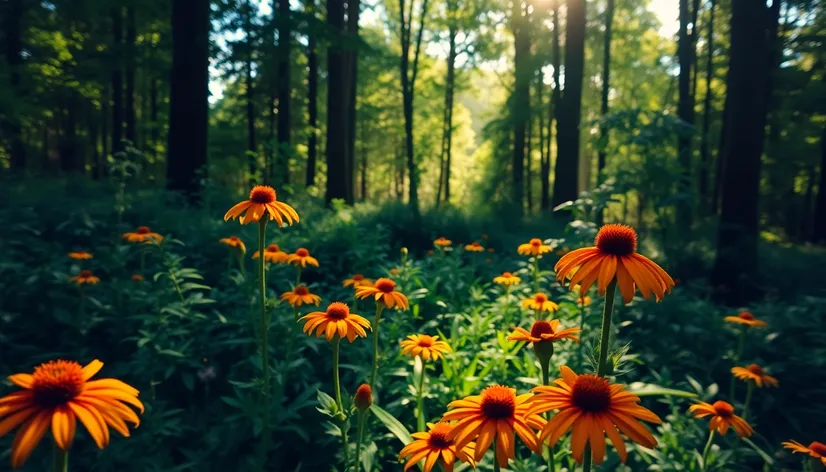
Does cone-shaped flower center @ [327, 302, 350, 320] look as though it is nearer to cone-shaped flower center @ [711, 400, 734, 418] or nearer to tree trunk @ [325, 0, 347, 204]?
cone-shaped flower center @ [711, 400, 734, 418]

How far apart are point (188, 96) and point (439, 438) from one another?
6.64 meters

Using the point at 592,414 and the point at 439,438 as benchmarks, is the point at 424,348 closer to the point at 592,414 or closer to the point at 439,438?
the point at 439,438

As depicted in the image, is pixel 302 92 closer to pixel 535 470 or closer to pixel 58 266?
pixel 58 266

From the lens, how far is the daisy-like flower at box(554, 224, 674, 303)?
1130mm

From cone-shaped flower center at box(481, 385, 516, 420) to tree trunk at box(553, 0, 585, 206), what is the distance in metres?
7.67

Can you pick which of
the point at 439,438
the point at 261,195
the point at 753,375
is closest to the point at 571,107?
the point at 753,375

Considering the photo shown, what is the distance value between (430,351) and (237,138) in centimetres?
1617

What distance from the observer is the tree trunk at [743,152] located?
207 inches

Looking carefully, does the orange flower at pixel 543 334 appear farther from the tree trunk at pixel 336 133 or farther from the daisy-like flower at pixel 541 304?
the tree trunk at pixel 336 133

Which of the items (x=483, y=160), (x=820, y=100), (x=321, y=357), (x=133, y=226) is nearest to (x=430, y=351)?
(x=321, y=357)

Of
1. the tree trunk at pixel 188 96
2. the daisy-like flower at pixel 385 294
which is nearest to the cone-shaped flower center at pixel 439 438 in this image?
the daisy-like flower at pixel 385 294

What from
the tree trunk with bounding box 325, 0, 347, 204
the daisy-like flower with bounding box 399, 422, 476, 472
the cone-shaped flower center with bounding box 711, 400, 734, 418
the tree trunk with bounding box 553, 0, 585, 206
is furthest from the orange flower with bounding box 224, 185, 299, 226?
the tree trunk with bounding box 325, 0, 347, 204

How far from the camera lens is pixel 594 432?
0.99m

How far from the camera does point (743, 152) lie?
17.7ft
